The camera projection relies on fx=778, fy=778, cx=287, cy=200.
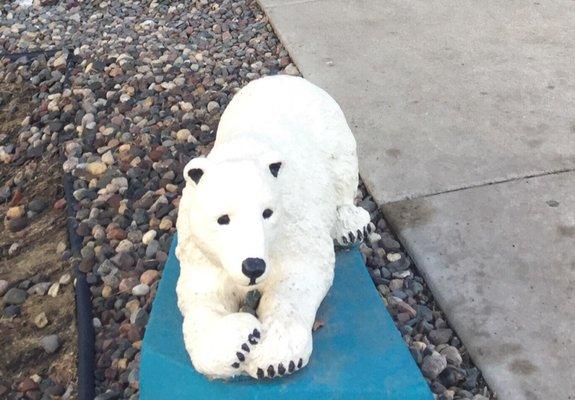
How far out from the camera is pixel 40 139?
4.70 meters

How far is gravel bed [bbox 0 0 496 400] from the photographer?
3.12 m

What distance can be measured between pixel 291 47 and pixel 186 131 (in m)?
1.27

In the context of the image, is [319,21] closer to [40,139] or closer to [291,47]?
[291,47]

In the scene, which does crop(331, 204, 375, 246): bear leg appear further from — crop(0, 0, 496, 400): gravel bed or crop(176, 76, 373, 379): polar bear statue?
crop(0, 0, 496, 400): gravel bed

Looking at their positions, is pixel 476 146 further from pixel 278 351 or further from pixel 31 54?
pixel 31 54

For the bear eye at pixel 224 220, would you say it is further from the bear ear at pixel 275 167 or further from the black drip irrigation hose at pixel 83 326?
the black drip irrigation hose at pixel 83 326

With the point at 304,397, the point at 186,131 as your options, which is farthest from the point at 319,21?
the point at 304,397

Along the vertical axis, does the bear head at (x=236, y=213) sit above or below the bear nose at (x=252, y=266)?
above

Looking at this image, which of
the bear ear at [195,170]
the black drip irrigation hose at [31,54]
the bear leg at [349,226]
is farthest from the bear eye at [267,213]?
the black drip irrigation hose at [31,54]

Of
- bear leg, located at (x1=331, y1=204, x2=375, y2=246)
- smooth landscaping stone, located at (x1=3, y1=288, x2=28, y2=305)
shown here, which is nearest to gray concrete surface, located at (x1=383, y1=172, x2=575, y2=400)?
bear leg, located at (x1=331, y1=204, x2=375, y2=246)

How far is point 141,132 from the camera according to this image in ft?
14.9

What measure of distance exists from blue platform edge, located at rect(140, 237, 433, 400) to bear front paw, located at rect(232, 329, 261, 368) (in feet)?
0.40

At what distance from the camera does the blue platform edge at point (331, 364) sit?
2.34m

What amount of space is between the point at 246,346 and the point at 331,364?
13.9 inches
